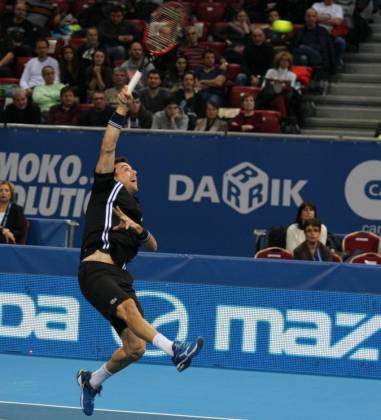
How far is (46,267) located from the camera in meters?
12.3

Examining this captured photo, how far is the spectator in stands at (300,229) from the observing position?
13.7m

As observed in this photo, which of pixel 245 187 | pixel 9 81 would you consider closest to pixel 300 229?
pixel 245 187

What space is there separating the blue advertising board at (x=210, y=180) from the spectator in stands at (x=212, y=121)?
2.24 ft

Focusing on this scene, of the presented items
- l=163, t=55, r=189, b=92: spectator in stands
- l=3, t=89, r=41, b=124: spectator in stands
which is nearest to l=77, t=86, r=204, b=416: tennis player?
l=3, t=89, r=41, b=124: spectator in stands

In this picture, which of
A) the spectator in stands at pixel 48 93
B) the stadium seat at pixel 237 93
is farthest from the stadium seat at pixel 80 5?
the stadium seat at pixel 237 93

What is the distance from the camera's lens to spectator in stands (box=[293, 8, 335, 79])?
17938 millimetres

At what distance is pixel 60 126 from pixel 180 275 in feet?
15.5

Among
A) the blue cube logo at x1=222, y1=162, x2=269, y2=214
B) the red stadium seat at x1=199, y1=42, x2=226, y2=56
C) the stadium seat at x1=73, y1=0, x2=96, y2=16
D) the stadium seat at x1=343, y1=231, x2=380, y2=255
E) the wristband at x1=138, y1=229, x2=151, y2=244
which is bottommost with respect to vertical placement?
the wristband at x1=138, y1=229, x2=151, y2=244

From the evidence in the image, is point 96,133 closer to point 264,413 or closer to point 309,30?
point 309,30

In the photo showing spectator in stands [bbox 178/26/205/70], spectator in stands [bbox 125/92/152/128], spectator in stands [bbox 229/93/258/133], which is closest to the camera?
spectator in stands [bbox 229/93/258/133]

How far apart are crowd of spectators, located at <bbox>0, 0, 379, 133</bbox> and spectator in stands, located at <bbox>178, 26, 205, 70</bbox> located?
0.05ft

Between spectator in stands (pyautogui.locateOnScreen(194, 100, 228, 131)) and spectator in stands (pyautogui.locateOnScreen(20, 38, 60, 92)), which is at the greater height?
spectator in stands (pyautogui.locateOnScreen(20, 38, 60, 92))

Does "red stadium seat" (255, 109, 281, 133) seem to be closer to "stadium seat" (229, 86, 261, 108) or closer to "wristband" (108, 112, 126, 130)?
"stadium seat" (229, 86, 261, 108)

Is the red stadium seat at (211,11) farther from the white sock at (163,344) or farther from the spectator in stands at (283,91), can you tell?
the white sock at (163,344)
